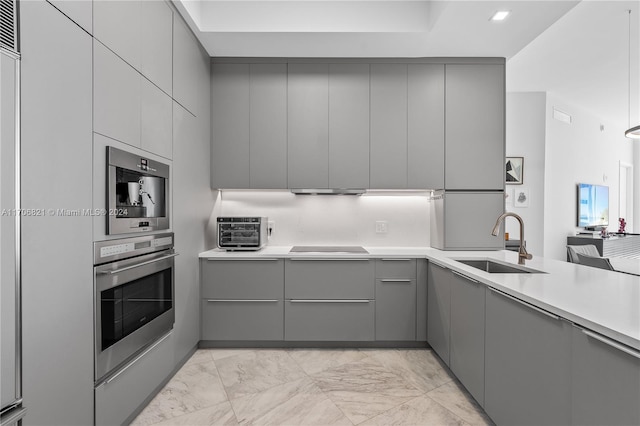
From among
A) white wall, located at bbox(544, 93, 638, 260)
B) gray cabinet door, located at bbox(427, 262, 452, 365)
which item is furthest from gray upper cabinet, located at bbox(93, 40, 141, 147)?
white wall, located at bbox(544, 93, 638, 260)

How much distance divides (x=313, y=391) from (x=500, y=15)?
2986 mm

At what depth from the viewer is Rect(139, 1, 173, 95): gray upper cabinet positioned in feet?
6.09

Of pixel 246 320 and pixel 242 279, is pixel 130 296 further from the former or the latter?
pixel 246 320

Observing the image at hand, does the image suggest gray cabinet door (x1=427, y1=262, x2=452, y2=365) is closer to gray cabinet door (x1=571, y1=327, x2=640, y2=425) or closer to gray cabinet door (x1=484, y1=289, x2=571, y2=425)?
gray cabinet door (x1=484, y1=289, x2=571, y2=425)

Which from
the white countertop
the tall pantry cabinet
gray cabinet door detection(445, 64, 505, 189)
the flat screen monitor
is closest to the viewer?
the white countertop

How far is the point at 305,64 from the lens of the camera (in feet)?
9.75

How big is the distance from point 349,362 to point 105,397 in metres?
1.65

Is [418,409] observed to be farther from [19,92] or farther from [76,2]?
[76,2]

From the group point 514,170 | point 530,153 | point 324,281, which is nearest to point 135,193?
point 324,281

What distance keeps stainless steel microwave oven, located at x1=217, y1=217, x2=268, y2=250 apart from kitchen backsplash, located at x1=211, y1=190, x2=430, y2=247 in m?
0.47

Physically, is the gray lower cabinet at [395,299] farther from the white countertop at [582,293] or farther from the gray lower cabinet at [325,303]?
the white countertop at [582,293]

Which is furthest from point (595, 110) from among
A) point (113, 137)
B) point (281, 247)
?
point (113, 137)

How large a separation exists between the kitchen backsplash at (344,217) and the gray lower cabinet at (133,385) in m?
1.51

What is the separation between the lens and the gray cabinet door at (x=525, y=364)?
3.84 feet
